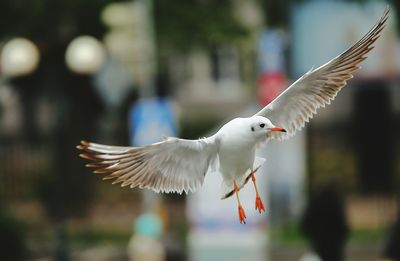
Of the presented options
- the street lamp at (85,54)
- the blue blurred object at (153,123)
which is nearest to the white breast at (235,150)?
the blue blurred object at (153,123)

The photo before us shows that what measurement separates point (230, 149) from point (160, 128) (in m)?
12.8

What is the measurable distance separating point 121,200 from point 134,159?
24.0m

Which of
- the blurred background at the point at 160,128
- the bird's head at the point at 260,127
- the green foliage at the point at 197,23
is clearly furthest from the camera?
the green foliage at the point at 197,23

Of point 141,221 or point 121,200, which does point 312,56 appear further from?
point 121,200

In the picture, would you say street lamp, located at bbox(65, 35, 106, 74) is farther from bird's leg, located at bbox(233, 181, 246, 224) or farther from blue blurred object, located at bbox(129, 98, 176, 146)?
bird's leg, located at bbox(233, 181, 246, 224)

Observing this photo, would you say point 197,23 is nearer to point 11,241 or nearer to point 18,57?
point 18,57

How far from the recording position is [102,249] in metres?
20.1

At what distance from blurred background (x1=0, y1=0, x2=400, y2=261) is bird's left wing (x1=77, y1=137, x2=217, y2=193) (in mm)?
8322

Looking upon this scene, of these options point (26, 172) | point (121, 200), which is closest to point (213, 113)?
point (121, 200)

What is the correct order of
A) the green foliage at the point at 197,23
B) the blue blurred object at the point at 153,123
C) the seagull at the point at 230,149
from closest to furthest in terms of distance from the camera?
the seagull at the point at 230,149
the blue blurred object at the point at 153,123
the green foliage at the point at 197,23

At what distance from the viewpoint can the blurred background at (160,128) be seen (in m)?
15.5

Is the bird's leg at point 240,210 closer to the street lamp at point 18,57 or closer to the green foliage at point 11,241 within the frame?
the green foliage at point 11,241

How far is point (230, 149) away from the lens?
10.3 ft

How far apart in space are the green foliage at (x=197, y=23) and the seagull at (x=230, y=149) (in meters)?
15.6
